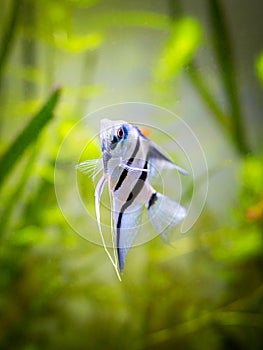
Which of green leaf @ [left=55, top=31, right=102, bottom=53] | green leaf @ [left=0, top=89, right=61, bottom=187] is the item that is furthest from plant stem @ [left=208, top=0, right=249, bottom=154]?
green leaf @ [left=0, top=89, right=61, bottom=187]

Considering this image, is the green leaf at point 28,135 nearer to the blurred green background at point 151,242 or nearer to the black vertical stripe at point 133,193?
the blurred green background at point 151,242

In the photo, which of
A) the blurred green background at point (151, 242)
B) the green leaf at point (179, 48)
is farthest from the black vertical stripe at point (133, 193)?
the green leaf at point (179, 48)

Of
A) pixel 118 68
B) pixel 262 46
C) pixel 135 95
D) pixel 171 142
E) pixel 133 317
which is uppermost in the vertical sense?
pixel 262 46

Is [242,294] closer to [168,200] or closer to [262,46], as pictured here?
[262,46]

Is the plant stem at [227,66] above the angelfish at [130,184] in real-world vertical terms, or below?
above

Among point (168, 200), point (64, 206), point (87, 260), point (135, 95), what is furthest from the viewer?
point (87, 260)

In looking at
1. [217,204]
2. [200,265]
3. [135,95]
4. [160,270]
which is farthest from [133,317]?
[135,95]

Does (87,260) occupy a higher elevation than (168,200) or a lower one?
lower

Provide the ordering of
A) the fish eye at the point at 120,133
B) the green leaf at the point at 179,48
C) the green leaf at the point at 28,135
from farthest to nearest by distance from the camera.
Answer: the green leaf at the point at 179,48
the green leaf at the point at 28,135
the fish eye at the point at 120,133
